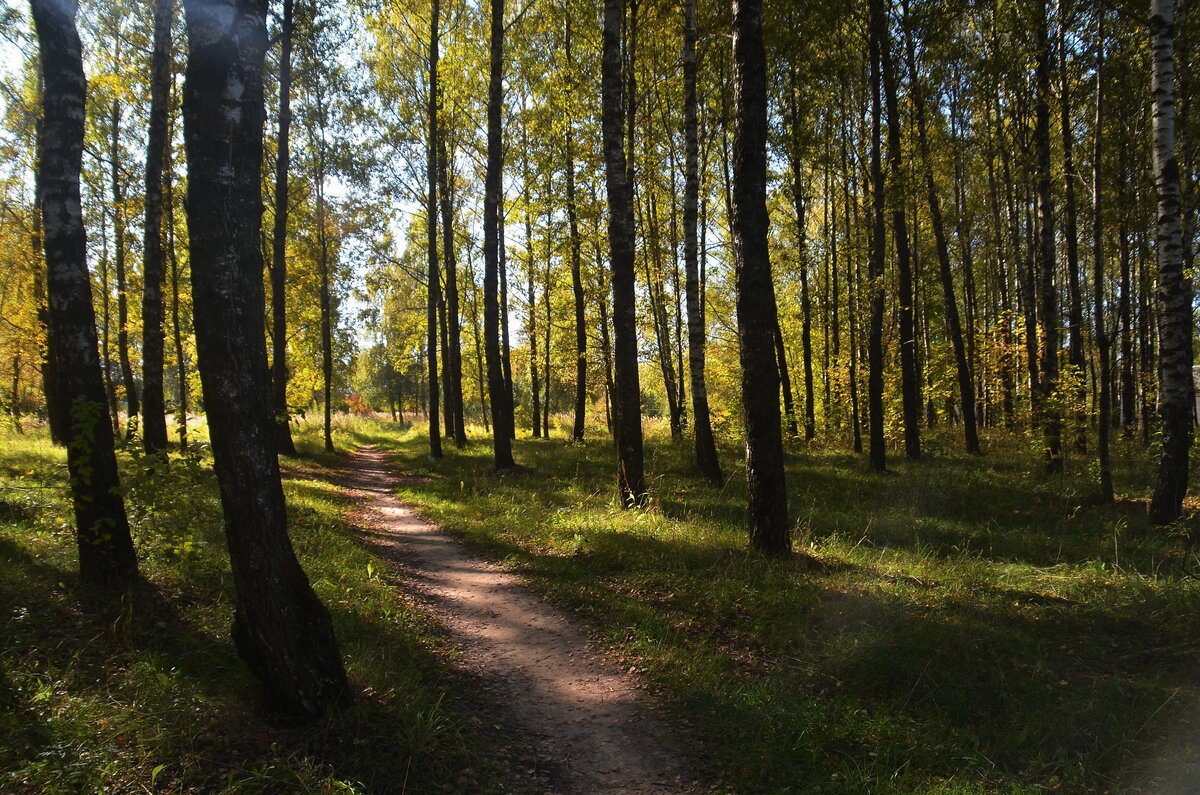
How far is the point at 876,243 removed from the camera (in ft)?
45.1

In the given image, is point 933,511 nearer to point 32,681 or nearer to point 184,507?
point 184,507

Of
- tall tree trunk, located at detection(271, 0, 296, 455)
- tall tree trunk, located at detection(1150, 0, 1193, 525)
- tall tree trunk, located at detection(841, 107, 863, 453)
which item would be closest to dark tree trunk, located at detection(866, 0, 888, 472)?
tall tree trunk, located at detection(841, 107, 863, 453)

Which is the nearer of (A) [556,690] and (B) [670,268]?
(A) [556,690]

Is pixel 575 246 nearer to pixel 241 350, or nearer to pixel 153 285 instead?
pixel 153 285

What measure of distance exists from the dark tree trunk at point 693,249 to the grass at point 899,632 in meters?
1.99

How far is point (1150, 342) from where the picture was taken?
67.7ft

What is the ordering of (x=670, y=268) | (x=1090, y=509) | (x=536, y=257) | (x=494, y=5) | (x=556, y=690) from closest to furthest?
1. (x=556, y=690)
2. (x=1090, y=509)
3. (x=494, y=5)
4. (x=670, y=268)
5. (x=536, y=257)

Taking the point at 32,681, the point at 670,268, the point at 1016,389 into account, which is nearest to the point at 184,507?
the point at 32,681

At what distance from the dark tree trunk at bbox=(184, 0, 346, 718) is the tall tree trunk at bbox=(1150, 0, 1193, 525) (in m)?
11.1

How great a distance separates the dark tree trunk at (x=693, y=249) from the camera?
458 inches

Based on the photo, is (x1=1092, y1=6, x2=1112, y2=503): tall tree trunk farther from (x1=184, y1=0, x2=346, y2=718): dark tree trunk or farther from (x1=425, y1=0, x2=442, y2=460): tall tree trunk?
(x1=425, y1=0, x2=442, y2=460): tall tree trunk

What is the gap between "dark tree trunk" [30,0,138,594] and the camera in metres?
5.01

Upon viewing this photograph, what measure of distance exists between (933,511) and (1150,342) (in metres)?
17.7

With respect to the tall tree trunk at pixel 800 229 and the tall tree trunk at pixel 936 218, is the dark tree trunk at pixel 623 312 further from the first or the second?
the tall tree trunk at pixel 936 218
